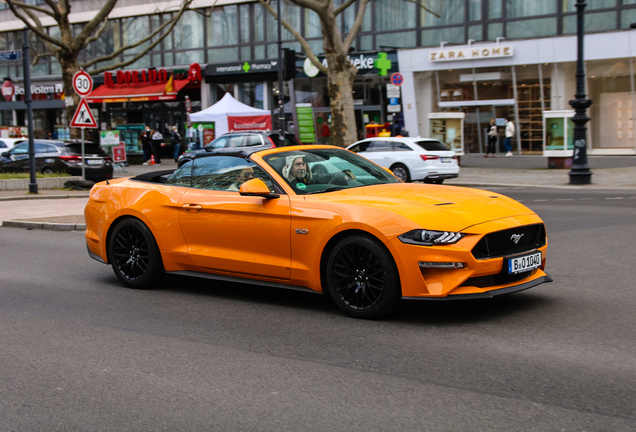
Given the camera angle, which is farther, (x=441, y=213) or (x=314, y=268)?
(x=314, y=268)

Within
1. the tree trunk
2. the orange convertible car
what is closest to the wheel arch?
the orange convertible car

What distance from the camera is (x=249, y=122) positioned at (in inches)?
1302

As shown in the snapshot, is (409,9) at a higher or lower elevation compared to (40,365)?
higher

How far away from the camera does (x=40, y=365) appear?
4832mm

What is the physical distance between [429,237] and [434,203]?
1.53ft

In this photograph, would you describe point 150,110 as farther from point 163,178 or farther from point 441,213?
point 441,213

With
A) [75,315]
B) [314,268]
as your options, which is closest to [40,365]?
[75,315]

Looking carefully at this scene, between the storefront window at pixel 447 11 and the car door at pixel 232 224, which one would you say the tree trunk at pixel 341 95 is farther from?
the car door at pixel 232 224

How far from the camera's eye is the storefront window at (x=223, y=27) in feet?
129

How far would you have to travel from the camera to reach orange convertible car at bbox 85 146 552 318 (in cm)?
542

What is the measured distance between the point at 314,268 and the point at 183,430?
2.50 m

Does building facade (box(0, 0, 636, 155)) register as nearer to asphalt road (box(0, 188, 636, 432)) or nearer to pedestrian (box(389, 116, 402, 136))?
pedestrian (box(389, 116, 402, 136))

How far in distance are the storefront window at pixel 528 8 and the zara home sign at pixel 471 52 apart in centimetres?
166

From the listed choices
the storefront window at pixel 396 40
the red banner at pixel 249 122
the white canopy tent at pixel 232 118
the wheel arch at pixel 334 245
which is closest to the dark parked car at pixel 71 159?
the white canopy tent at pixel 232 118
